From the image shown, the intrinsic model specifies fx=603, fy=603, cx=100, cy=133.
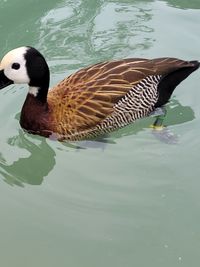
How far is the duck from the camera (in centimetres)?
479

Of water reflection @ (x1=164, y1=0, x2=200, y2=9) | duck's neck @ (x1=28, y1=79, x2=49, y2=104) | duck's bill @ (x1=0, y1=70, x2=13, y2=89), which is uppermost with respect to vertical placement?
duck's bill @ (x1=0, y1=70, x2=13, y2=89)

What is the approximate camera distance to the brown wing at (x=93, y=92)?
4836 millimetres

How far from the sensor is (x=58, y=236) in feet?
13.6

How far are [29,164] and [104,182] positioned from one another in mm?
680

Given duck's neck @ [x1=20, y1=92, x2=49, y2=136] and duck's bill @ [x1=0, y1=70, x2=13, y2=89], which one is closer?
duck's bill @ [x1=0, y1=70, x2=13, y2=89]

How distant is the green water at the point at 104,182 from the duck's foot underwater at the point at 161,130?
0.04m

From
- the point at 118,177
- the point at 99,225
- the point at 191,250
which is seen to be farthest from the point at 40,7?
the point at 191,250

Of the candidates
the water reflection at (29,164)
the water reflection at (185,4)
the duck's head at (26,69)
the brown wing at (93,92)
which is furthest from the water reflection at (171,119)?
the water reflection at (185,4)

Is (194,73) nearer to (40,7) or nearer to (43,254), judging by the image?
(40,7)

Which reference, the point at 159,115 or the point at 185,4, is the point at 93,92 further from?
the point at 185,4

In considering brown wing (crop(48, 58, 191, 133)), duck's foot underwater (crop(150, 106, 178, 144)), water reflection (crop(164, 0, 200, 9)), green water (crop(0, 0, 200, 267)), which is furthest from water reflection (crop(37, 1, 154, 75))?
duck's foot underwater (crop(150, 106, 178, 144))

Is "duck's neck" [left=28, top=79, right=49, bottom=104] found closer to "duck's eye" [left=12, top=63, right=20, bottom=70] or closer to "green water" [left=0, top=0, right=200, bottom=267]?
"duck's eye" [left=12, top=63, right=20, bottom=70]

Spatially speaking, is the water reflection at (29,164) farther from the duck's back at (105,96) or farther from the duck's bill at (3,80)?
the duck's bill at (3,80)

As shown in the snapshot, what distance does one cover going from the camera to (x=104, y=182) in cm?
460
